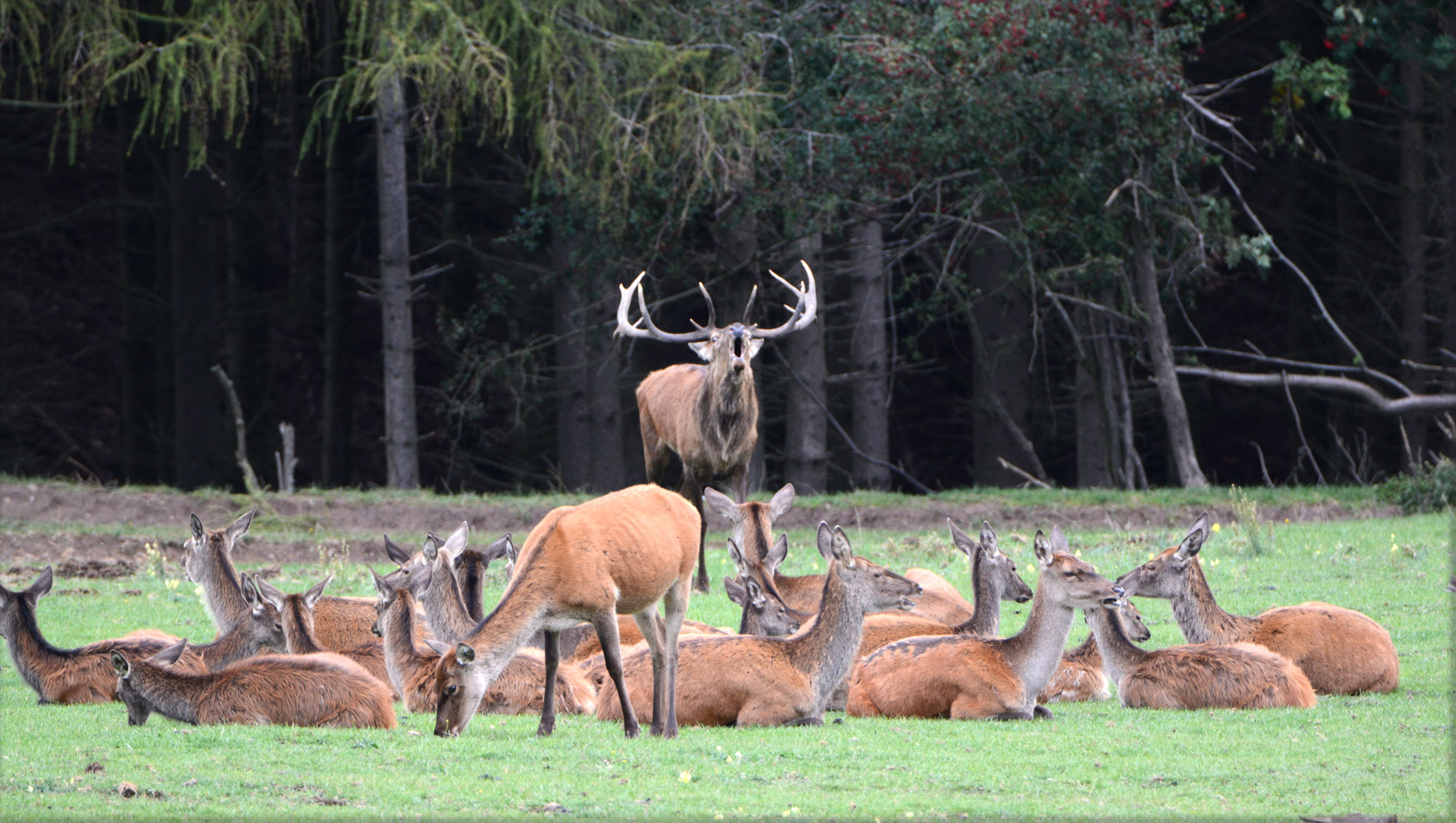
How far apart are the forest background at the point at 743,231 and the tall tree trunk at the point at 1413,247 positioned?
0.23 feet

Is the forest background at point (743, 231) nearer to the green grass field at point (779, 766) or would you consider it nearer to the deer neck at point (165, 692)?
the green grass field at point (779, 766)

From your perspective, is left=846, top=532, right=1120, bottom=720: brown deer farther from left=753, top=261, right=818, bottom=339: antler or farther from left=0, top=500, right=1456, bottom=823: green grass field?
left=753, top=261, right=818, bottom=339: antler

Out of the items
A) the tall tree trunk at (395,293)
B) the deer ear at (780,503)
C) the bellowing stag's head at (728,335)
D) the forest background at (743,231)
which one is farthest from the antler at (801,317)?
the tall tree trunk at (395,293)

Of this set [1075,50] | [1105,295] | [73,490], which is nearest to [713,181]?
[1075,50]

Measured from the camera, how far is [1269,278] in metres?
27.0

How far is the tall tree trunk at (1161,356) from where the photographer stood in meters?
19.5

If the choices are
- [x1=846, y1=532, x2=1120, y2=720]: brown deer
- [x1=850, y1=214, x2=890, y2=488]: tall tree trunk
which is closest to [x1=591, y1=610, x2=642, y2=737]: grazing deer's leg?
[x1=846, y1=532, x2=1120, y2=720]: brown deer

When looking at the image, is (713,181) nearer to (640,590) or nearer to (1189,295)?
(1189,295)

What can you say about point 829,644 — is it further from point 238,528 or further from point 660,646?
point 238,528

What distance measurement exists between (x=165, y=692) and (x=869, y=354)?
1672cm

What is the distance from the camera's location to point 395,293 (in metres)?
21.2

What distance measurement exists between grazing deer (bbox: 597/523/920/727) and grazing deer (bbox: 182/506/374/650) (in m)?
1.89

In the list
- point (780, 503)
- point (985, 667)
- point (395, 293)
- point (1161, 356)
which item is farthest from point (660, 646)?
point (395, 293)

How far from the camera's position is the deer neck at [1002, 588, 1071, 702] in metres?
8.21
